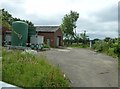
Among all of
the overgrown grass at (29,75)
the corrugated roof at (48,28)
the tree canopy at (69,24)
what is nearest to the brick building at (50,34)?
the corrugated roof at (48,28)

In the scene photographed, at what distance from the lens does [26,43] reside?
2642 cm

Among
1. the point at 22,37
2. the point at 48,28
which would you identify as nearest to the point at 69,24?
→ the point at 48,28

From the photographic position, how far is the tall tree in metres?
52.0

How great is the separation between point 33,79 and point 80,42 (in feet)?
149

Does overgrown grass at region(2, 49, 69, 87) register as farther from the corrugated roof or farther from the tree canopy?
the tree canopy

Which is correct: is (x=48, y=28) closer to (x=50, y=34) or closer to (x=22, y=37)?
(x=50, y=34)

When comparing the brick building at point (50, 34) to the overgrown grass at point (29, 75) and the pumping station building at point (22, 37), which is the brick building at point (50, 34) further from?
the overgrown grass at point (29, 75)

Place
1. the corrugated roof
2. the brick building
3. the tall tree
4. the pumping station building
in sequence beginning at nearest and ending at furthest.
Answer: the pumping station building, the brick building, the corrugated roof, the tall tree

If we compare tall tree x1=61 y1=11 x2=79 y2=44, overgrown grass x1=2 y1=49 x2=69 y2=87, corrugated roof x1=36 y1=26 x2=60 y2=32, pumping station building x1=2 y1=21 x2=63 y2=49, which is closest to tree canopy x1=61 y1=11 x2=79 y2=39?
tall tree x1=61 y1=11 x2=79 y2=44

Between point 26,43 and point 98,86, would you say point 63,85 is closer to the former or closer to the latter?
point 98,86

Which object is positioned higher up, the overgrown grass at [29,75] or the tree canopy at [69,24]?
the tree canopy at [69,24]

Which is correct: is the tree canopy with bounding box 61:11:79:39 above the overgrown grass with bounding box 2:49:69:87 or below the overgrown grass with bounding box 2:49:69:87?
above

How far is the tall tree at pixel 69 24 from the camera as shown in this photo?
52.0 m

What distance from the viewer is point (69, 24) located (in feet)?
171
